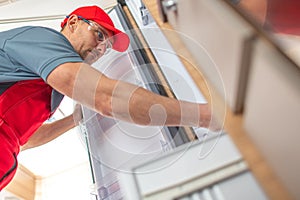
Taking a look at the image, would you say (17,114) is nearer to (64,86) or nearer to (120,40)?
(64,86)

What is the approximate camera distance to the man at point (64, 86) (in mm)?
781

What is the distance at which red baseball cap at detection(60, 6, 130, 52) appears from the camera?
4.61 ft

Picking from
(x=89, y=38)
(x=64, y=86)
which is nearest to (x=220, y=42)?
(x=64, y=86)

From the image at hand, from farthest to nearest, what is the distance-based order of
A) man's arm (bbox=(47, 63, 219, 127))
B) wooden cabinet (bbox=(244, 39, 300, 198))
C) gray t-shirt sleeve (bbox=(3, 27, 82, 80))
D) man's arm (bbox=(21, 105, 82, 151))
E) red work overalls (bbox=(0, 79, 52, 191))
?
man's arm (bbox=(21, 105, 82, 151))
red work overalls (bbox=(0, 79, 52, 191))
gray t-shirt sleeve (bbox=(3, 27, 82, 80))
man's arm (bbox=(47, 63, 219, 127))
wooden cabinet (bbox=(244, 39, 300, 198))

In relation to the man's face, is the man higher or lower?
lower

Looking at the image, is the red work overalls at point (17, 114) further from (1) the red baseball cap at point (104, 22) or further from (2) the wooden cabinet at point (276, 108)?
(2) the wooden cabinet at point (276, 108)

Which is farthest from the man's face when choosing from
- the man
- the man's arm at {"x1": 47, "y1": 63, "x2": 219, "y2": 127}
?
the man's arm at {"x1": 47, "y1": 63, "x2": 219, "y2": 127}

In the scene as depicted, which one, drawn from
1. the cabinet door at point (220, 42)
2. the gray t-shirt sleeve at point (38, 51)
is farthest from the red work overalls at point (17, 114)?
the cabinet door at point (220, 42)

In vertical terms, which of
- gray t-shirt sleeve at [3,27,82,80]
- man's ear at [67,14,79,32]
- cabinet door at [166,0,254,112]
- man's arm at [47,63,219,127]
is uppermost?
man's ear at [67,14,79,32]

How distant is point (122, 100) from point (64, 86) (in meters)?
0.23

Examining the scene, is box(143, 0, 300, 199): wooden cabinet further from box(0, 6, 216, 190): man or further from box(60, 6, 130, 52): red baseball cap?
box(60, 6, 130, 52): red baseball cap

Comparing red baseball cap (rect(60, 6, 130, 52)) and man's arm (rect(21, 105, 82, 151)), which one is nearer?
red baseball cap (rect(60, 6, 130, 52))

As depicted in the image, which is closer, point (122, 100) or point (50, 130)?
point (122, 100)

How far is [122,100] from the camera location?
820mm
